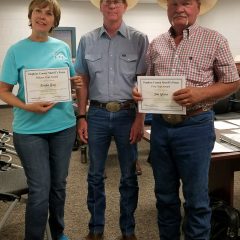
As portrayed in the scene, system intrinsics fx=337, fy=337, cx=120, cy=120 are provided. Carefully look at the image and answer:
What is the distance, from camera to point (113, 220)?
2.74m

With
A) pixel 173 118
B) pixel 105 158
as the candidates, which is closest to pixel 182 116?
pixel 173 118

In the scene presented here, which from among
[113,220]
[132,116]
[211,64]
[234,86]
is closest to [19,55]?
[132,116]

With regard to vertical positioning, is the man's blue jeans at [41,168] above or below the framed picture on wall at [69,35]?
below

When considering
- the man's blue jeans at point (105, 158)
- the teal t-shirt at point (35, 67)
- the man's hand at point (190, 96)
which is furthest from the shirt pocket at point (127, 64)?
the man's hand at point (190, 96)

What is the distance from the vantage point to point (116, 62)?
→ 215 cm

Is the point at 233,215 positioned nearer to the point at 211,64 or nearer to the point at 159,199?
the point at 159,199

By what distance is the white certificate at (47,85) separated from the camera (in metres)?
1.81

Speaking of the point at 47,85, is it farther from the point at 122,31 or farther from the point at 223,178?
the point at 223,178

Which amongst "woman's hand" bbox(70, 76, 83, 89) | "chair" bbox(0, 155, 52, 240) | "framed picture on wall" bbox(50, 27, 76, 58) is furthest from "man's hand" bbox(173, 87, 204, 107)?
"framed picture on wall" bbox(50, 27, 76, 58)

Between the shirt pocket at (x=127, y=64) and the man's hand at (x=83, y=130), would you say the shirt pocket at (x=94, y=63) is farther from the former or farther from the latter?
the man's hand at (x=83, y=130)

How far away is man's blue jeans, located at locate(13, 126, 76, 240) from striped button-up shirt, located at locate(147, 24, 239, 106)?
0.73 meters

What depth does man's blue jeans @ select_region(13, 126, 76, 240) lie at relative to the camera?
1877mm

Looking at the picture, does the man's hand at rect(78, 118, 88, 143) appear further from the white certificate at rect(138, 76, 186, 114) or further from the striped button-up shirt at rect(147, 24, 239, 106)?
the striped button-up shirt at rect(147, 24, 239, 106)

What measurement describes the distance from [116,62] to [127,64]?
0.23 ft
